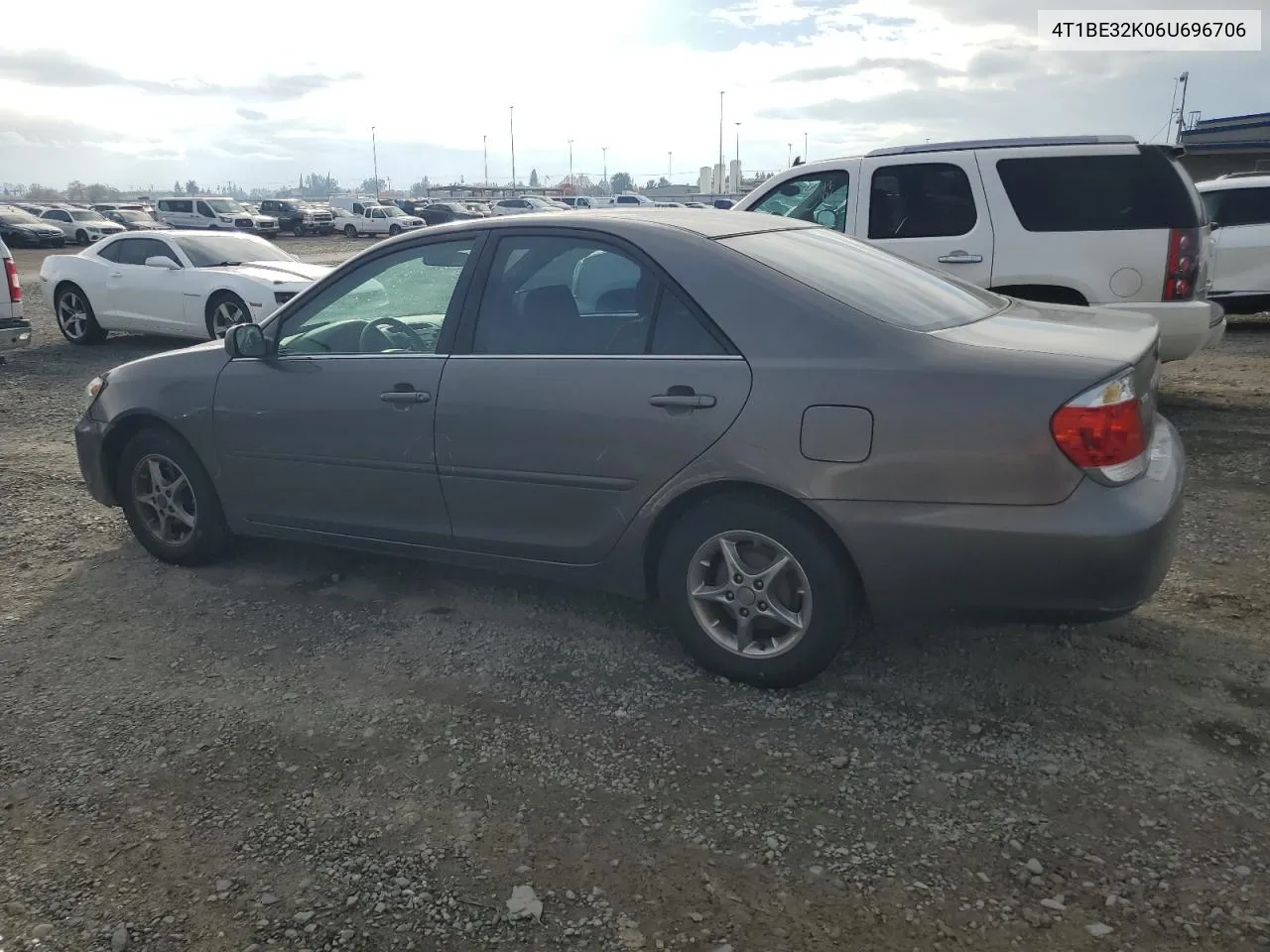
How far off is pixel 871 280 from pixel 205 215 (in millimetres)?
42137

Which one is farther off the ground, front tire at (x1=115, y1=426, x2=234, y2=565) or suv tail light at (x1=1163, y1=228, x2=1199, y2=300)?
suv tail light at (x1=1163, y1=228, x2=1199, y2=300)

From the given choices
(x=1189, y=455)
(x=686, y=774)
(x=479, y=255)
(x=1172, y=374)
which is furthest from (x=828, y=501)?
(x=1172, y=374)

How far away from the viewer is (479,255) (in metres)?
4.13

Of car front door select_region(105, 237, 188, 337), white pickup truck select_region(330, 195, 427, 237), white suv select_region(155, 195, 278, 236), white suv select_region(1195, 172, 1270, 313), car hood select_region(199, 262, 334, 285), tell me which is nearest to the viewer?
white suv select_region(1195, 172, 1270, 313)

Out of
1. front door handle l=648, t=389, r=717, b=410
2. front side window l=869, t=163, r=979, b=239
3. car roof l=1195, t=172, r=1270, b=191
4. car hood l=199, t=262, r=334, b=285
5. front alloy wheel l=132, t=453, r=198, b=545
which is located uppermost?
car roof l=1195, t=172, r=1270, b=191

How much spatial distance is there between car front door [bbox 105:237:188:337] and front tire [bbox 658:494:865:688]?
33.0ft

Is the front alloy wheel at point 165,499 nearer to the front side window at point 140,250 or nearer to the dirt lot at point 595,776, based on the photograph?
the dirt lot at point 595,776

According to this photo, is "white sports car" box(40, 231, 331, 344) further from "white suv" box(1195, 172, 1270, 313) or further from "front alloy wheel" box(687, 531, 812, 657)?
"white suv" box(1195, 172, 1270, 313)

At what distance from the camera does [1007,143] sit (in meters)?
7.27

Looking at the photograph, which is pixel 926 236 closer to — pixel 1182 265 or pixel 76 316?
pixel 1182 265

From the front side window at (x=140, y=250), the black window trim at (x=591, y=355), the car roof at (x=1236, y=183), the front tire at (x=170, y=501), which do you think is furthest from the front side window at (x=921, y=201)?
the front side window at (x=140, y=250)

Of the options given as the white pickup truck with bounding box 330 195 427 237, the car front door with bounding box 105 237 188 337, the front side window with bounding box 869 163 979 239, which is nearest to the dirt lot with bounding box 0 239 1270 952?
the front side window with bounding box 869 163 979 239

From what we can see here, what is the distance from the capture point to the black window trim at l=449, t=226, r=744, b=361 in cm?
356

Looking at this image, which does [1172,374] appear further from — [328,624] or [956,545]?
[328,624]
